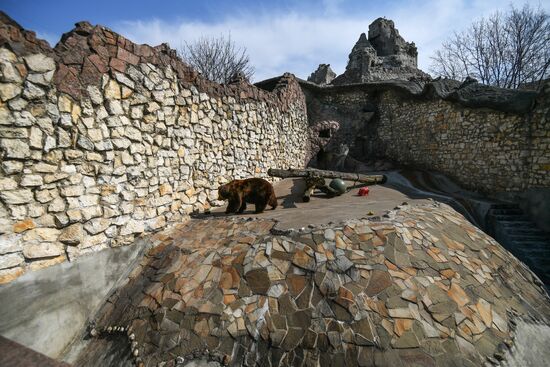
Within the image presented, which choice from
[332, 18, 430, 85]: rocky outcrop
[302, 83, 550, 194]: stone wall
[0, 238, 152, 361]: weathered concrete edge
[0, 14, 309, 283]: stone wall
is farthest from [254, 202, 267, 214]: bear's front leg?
[332, 18, 430, 85]: rocky outcrop

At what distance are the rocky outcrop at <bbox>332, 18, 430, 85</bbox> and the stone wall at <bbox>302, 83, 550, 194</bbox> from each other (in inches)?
170

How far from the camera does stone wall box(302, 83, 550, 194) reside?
7.00 m

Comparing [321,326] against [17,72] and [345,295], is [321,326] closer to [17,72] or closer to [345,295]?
[345,295]

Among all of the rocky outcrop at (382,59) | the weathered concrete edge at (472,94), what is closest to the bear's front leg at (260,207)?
the weathered concrete edge at (472,94)

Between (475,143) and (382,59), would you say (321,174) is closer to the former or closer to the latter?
(475,143)

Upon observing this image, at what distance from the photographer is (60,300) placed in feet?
11.6

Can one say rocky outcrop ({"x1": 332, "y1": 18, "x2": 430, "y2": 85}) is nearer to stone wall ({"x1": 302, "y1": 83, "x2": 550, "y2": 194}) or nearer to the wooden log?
stone wall ({"x1": 302, "y1": 83, "x2": 550, "y2": 194})

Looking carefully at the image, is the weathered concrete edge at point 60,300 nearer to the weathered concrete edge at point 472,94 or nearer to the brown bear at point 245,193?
the brown bear at point 245,193

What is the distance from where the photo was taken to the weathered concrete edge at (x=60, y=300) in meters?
3.12

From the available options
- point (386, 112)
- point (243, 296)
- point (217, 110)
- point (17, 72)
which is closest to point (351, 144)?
point (386, 112)

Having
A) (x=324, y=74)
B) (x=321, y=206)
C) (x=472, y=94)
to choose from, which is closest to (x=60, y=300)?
(x=321, y=206)

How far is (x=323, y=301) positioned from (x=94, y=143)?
3.92 metres

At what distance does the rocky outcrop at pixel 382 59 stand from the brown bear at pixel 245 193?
539 inches

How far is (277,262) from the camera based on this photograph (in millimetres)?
3863
